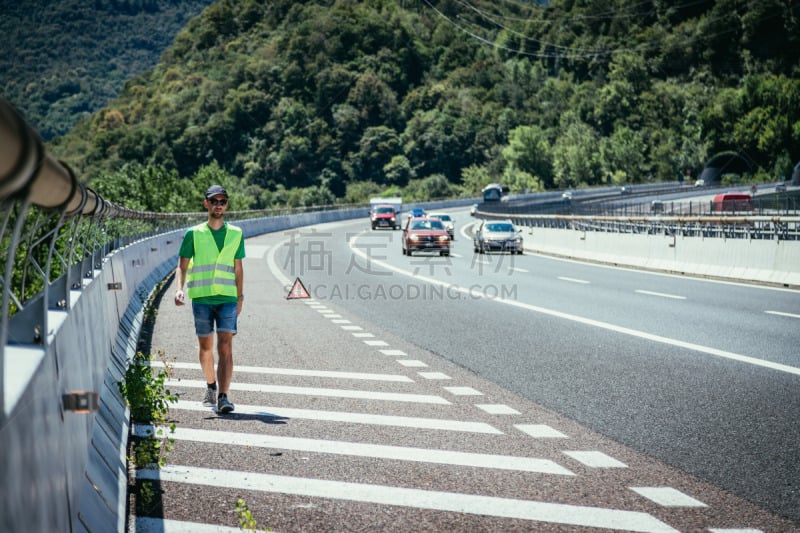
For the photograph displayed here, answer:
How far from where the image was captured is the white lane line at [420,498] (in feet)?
18.1

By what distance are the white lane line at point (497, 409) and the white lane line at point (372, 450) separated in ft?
5.16

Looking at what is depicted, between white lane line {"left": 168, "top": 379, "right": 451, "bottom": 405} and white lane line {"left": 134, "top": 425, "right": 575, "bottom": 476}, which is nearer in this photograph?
white lane line {"left": 134, "top": 425, "right": 575, "bottom": 476}

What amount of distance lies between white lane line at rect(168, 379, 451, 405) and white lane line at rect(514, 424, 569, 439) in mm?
1172

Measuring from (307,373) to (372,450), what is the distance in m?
3.66

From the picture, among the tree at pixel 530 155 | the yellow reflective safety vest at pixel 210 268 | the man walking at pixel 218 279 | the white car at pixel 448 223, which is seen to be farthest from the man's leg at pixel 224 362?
the tree at pixel 530 155

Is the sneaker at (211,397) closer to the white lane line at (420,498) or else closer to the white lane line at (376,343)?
the white lane line at (420,498)

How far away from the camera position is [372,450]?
731cm

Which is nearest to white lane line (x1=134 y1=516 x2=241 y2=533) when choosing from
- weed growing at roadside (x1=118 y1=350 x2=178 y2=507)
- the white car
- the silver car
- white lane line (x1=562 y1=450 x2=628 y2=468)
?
weed growing at roadside (x1=118 y1=350 x2=178 y2=507)

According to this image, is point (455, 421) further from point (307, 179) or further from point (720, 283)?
point (307, 179)

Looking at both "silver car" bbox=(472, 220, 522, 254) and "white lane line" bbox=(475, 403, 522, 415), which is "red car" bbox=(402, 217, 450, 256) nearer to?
"silver car" bbox=(472, 220, 522, 254)

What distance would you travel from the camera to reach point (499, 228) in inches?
1519

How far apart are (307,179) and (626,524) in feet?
509

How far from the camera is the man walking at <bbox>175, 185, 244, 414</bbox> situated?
28.4 ft

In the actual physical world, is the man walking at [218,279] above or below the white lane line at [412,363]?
above
